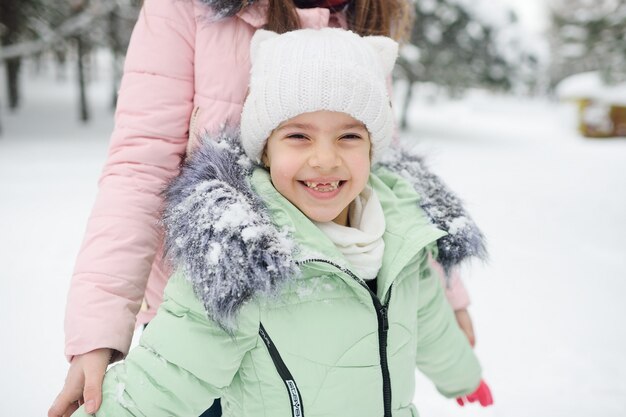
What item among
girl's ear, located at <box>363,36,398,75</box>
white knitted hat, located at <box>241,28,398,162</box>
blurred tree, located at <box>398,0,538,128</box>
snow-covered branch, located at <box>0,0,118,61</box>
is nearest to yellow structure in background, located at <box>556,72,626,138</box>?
blurred tree, located at <box>398,0,538,128</box>

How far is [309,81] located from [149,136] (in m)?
0.41

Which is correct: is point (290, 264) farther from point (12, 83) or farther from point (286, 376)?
point (12, 83)

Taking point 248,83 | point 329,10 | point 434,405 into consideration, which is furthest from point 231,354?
point 434,405

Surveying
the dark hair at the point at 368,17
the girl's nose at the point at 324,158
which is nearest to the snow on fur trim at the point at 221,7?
the dark hair at the point at 368,17

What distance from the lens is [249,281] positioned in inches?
41.4

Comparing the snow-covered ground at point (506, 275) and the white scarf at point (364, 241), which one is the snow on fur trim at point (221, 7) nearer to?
the white scarf at point (364, 241)

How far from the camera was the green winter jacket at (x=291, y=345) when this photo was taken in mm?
1060

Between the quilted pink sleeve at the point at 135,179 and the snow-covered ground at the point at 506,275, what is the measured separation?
84 cm

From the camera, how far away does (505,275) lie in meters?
4.08

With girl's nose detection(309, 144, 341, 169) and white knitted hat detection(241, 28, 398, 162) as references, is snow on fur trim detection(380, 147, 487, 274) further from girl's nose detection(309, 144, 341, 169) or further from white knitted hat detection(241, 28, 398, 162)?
girl's nose detection(309, 144, 341, 169)

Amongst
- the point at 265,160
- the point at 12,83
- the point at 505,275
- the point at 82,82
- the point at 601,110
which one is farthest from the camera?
the point at 601,110

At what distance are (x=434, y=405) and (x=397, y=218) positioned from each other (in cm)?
140

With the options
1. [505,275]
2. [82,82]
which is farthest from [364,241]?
[82,82]

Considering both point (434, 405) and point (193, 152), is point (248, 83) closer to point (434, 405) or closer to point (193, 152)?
point (193, 152)
